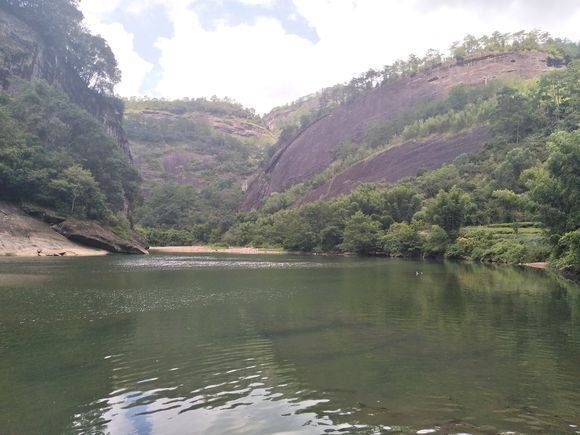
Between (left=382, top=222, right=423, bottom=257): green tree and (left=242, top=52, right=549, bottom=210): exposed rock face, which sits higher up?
(left=242, top=52, right=549, bottom=210): exposed rock face

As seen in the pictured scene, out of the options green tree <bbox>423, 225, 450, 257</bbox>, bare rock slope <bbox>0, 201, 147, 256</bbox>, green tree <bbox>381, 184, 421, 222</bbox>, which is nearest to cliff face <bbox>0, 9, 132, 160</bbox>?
bare rock slope <bbox>0, 201, 147, 256</bbox>

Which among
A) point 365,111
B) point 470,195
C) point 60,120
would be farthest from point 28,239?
point 365,111

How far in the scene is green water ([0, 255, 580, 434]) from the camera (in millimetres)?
9359

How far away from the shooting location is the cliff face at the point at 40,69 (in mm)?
80250

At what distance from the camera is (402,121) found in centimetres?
12975

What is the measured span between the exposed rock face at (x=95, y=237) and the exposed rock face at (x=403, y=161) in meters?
54.4

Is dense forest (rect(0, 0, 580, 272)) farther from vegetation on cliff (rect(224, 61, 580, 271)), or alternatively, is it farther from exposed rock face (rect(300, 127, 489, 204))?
exposed rock face (rect(300, 127, 489, 204))

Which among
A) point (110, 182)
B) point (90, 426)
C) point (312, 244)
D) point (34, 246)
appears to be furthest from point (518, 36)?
point (90, 426)

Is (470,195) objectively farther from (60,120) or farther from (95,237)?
(60,120)

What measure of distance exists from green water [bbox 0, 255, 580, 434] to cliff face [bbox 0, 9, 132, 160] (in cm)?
6749

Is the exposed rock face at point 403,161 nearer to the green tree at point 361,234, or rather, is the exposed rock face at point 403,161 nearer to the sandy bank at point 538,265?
the green tree at point 361,234

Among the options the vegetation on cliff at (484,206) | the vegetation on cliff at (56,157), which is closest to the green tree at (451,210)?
the vegetation on cliff at (484,206)

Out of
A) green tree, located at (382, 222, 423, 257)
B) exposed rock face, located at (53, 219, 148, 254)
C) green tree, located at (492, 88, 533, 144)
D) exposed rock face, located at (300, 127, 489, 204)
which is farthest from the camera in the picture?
exposed rock face, located at (300, 127, 489, 204)

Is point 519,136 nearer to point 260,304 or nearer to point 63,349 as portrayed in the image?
point 260,304
